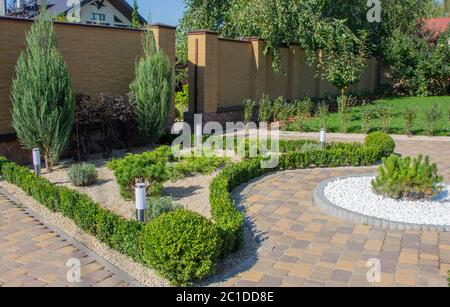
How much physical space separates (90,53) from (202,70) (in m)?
4.38

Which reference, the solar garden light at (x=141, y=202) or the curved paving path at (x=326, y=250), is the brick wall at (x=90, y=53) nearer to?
the solar garden light at (x=141, y=202)

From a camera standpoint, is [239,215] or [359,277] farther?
[239,215]

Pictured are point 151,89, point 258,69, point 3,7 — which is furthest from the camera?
point 3,7

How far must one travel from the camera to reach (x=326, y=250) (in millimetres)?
5074

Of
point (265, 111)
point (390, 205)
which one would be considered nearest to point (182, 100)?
point (265, 111)

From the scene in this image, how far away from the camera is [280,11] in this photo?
16.2 m

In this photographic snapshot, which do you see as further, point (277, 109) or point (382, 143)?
point (277, 109)

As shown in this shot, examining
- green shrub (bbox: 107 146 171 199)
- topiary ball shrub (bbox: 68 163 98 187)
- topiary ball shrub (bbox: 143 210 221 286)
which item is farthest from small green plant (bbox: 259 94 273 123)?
topiary ball shrub (bbox: 143 210 221 286)

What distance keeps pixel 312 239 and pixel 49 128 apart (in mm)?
5911

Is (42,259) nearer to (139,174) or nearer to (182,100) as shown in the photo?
(139,174)

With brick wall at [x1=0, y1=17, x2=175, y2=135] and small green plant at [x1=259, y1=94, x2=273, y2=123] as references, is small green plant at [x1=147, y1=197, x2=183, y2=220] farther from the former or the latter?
small green plant at [x1=259, y1=94, x2=273, y2=123]

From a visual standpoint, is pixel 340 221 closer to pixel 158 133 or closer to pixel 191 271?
pixel 191 271

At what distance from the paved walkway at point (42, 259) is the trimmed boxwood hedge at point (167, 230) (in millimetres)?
310
